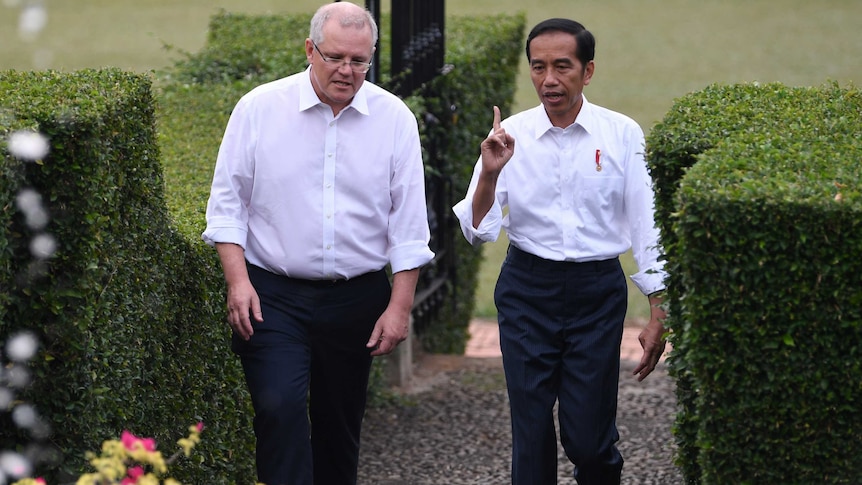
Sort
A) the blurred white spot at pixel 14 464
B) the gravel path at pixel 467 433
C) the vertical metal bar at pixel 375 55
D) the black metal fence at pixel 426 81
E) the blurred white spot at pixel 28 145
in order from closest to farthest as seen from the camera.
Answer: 1. the blurred white spot at pixel 28 145
2. the blurred white spot at pixel 14 464
3. the gravel path at pixel 467 433
4. the vertical metal bar at pixel 375 55
5. the black metal fence at pixel 426 81

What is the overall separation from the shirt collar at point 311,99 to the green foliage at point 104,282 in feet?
1.63

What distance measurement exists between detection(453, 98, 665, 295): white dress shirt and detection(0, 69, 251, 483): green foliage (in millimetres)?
1014

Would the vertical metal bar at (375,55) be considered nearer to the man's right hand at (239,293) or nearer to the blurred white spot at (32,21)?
the man's right hand at (239,293)

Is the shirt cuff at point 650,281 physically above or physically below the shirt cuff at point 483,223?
below

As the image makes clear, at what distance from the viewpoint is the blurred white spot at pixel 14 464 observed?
3.85 metres

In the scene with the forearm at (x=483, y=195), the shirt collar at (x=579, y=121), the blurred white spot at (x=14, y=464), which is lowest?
the blurred white spot at (x=14, y=464)

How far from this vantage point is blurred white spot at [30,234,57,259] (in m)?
3.80

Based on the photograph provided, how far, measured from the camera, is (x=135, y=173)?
4270 mm

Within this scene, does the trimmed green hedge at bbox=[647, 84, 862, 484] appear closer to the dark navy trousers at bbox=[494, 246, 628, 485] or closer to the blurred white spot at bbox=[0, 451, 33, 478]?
the dark navy trousers at bbox=[494, 246, 628, 485]

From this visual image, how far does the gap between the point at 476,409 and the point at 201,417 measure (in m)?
2.77

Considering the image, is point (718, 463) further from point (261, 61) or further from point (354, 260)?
point (261, 61)

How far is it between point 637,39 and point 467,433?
Answer: 2040cm

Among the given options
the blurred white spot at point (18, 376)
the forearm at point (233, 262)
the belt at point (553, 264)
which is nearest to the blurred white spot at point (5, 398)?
the blurred white spot at point (18, 376)

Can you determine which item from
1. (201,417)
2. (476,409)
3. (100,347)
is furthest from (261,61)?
(100,347)
